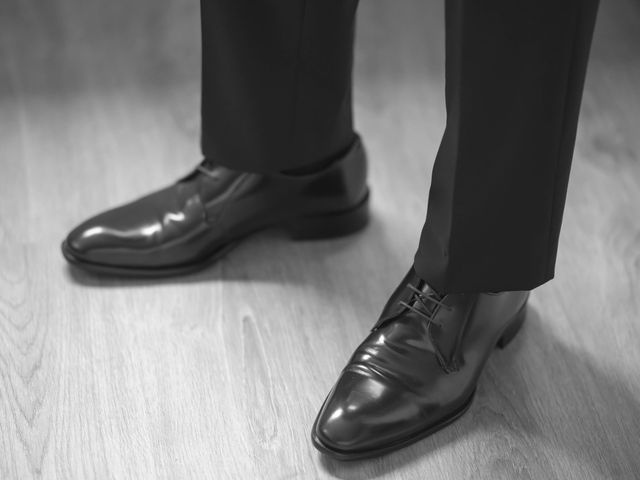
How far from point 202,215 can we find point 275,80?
0.20 metres

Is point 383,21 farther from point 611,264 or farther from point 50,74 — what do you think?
point 611,264

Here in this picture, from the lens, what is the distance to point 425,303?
89cm

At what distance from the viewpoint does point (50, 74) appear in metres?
1.43

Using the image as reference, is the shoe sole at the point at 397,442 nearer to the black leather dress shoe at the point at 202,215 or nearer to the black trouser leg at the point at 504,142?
the black trouser leg at the point at 504,142

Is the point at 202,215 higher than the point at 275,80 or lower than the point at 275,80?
lower

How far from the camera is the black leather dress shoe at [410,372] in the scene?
33.2 inches

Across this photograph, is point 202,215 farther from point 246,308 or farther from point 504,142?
point 504,142

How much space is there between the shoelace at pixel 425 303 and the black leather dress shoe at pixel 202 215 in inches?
9.6

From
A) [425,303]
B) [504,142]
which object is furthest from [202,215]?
[504,142]

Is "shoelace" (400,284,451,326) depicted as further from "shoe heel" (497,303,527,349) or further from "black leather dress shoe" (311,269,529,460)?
"shoe heel" (497,303,527,349)

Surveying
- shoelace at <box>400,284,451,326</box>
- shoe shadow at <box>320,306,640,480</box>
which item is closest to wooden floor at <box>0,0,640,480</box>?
shoe shadow at <box>320,306,640,480</box>

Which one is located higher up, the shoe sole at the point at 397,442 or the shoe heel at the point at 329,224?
the shoe heel at the point at 329,224

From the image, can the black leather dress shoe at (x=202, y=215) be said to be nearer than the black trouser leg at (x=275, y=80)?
No

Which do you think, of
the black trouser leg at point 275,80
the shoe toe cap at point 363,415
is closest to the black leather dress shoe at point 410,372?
the shoe toe cap at point 363,415
